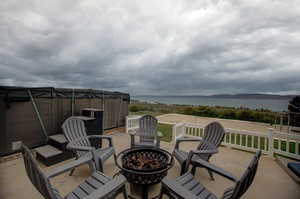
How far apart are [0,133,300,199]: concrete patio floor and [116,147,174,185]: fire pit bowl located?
1.67 feet

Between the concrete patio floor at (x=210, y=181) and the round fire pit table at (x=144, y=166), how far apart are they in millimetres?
503

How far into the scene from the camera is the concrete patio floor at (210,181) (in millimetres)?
2361

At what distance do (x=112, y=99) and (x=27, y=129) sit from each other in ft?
10.7

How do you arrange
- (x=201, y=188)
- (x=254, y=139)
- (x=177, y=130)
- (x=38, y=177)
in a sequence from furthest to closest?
(x=254, y=139), (x=177, y=130), (x=201, y=188), (x=38, y=177)

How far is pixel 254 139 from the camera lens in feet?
18.6

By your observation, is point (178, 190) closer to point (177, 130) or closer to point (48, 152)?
point (48, 152)

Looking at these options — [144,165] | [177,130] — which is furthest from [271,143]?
[144,165]

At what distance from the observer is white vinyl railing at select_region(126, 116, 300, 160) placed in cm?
371

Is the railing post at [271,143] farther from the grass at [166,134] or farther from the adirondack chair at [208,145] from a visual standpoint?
the grass at [166,134]

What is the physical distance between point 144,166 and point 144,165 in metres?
0.03

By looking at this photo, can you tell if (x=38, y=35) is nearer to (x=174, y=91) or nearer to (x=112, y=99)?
(x=112, y=99)

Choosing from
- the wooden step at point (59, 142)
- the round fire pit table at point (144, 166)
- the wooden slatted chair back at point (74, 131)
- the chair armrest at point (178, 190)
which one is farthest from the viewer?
the wooden step at point (59, 142)

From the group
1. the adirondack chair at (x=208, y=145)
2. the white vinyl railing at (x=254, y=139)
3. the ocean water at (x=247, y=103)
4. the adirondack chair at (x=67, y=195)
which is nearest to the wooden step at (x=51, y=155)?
the adirondack chair at (x=67, y=195)

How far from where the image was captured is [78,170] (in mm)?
3057
